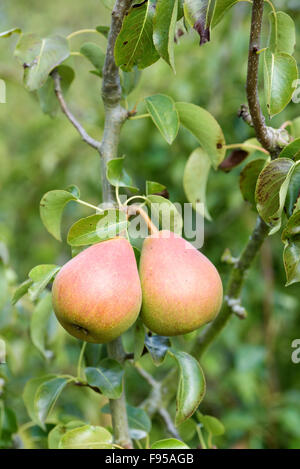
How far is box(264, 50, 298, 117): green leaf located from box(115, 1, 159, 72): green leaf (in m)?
0.13

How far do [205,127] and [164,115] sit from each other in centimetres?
7

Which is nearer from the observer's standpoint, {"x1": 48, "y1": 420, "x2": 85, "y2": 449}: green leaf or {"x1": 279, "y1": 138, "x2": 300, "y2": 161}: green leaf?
{"x1": 279, "y1": 138, "x2": 300, "y2": 161}: green leaf

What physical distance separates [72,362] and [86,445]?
1080 millimetres

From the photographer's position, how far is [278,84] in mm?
559

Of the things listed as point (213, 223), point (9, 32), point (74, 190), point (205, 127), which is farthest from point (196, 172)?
point (213, 223)

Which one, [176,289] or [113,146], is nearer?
[176,289]

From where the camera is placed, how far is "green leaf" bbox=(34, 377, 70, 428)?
26.7 inches

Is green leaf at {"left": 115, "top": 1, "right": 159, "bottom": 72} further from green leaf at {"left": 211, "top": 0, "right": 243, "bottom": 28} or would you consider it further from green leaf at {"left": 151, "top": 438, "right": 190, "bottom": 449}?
green leaf at {"left": 151, "top": 438, "right": 190, "bottom": 449}

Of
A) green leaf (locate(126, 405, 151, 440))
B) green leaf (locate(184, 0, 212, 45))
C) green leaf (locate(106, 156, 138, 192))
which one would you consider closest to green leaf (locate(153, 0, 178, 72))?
green leaf (locate(184, 0, 212, 45))

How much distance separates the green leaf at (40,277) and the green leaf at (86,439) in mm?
162

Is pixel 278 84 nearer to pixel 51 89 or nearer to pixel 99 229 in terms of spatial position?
pixel 99 229

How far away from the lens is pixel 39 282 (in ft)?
1.95

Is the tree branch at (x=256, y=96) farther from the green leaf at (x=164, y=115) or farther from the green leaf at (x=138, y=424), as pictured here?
the green leaf at (x=138, y=424)

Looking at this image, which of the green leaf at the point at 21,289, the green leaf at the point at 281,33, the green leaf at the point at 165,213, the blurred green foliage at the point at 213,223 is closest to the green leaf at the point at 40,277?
the green leaf at the point at 21,289
